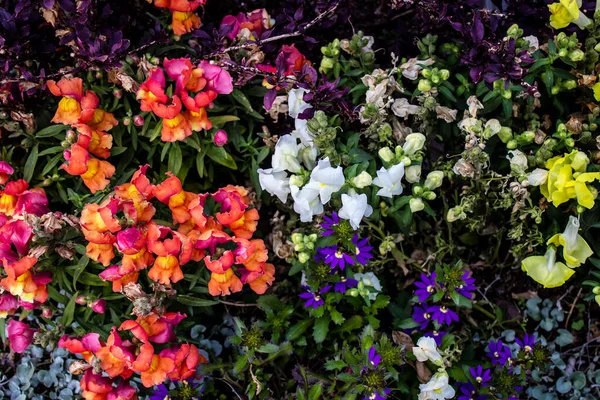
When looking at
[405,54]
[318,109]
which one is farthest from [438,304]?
[405,54]

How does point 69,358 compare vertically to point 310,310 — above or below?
below

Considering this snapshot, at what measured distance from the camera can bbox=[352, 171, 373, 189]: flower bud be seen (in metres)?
2.26

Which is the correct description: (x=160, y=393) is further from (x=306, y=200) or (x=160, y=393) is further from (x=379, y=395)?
(x=306, y=200)

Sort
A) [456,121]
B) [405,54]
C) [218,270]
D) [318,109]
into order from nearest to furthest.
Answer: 1. [218,270]
2. [318,109]
3. [456,121]
4. [405,54]

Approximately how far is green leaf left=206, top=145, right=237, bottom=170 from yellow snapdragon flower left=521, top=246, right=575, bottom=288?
1.18 m

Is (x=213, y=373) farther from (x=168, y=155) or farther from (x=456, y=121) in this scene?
(x=456, y=121)

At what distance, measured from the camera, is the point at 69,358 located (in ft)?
9.79

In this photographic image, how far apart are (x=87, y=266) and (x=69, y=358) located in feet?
2.19

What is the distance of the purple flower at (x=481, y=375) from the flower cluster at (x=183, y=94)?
1.38 m

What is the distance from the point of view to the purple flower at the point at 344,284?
2.54 meters

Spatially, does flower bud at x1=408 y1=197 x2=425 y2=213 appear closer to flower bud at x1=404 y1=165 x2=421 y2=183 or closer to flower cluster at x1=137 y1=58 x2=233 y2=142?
flower bud at x1=404 y1=165 x2=421 y2=183

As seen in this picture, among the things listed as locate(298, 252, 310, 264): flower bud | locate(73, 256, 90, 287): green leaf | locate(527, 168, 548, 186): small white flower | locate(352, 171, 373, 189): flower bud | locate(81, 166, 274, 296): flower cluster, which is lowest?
locate(298, 252, 310, 264): flower bud

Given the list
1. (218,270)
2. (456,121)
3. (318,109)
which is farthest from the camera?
(456,121)

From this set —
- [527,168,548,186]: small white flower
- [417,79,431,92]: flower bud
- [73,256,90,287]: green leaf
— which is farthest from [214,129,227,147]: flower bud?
[527,168,548,186]: small white flower
